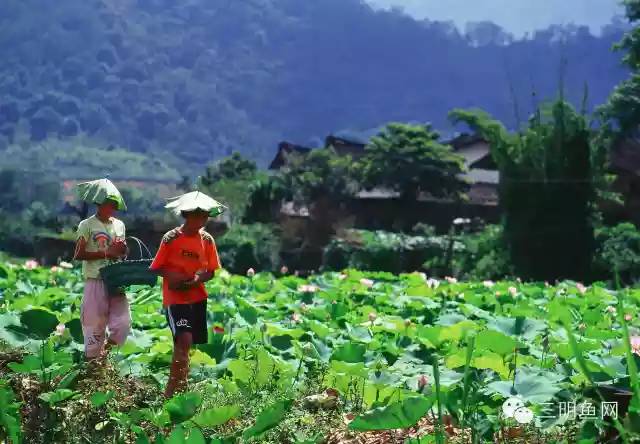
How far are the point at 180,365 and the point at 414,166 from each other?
115ft

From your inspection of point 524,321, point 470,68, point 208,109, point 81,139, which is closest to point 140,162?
point 81,139

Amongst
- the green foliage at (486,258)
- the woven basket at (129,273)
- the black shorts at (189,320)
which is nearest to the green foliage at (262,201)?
the green foliage at (486,258)

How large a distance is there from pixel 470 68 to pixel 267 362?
185 metres

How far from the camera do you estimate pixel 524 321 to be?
5.45 m

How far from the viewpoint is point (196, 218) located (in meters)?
4.51

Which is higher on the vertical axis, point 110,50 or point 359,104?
point 110,50

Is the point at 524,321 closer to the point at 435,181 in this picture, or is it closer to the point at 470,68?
the point at 435,181

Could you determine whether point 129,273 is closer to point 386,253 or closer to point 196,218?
point 196,218

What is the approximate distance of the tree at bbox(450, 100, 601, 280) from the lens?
1970cm

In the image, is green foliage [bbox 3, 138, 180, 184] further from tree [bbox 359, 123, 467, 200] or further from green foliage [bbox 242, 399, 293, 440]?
green foliage [bbox 242, 399, 293, 440]

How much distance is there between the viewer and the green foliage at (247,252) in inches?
1092

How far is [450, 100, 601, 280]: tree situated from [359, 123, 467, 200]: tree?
1808 cm

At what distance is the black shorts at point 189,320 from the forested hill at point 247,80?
156 m

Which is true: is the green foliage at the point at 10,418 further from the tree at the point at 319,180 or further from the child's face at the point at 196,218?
the tree at the point at 319,180
